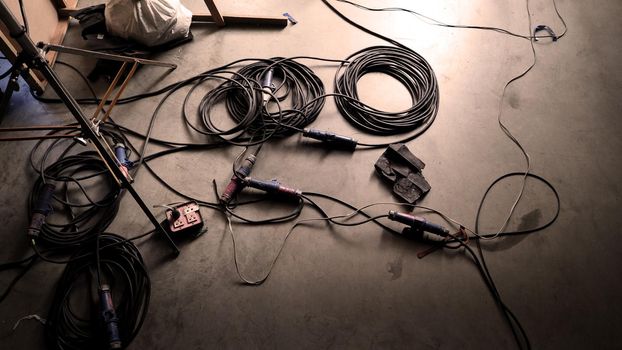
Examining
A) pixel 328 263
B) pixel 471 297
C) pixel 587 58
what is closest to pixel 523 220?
pixel 471 297

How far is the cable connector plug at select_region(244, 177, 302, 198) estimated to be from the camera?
195cm

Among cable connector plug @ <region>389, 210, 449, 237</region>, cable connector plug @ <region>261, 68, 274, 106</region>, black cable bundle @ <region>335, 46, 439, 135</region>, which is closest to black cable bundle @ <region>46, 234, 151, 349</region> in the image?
cable connector plug @ <region>261, 68, 274, 106</region>

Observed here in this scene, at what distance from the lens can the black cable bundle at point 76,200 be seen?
1.88m

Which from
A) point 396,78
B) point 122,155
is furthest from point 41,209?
point 396,78

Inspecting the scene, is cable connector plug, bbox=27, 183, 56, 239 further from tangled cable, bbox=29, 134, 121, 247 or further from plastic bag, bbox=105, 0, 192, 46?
plastic bag, bbox=105, 0, 192, 46

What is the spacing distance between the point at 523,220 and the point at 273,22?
1.86 meters

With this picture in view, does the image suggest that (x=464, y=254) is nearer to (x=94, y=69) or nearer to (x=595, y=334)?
(x=595, y=334)

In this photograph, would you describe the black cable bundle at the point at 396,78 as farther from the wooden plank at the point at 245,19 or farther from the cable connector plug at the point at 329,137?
the wooden plank at the point at 245,19

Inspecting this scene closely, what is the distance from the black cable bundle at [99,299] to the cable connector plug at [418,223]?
1.15 m

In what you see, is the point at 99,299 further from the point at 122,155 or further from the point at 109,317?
the point at 122,155

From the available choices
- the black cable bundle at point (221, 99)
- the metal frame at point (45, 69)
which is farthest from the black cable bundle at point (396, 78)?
the metal frame at point (45, 69)

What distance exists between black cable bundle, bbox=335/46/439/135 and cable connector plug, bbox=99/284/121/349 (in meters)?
1.45

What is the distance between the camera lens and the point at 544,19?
2703 millimetres

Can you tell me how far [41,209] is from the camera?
1.83m
